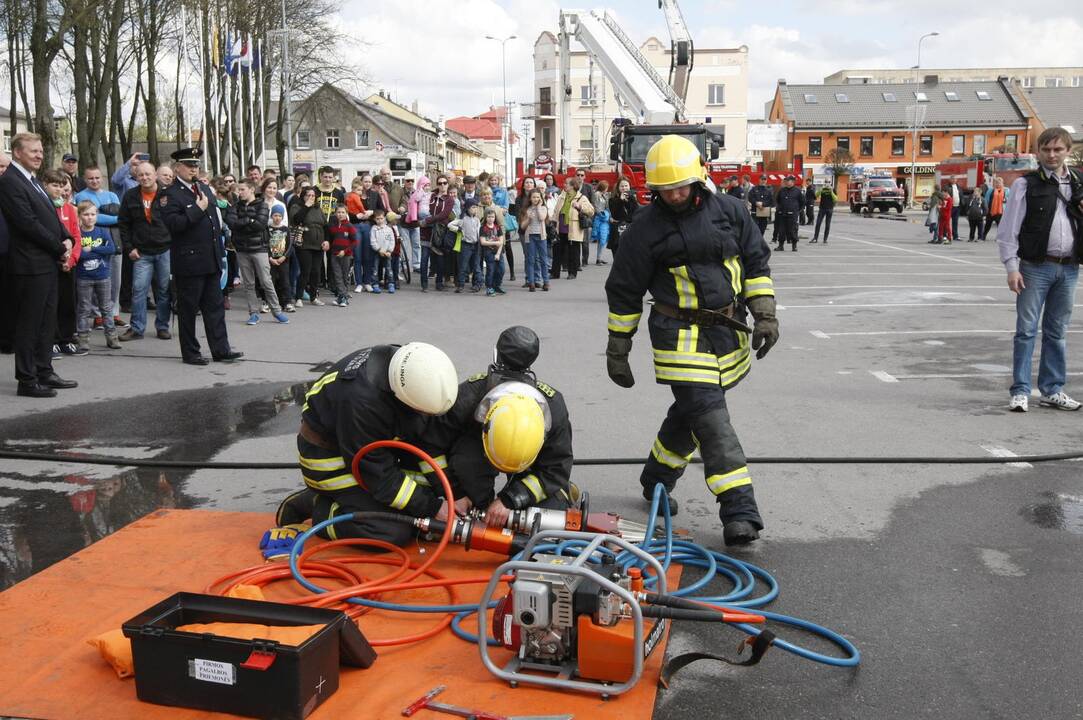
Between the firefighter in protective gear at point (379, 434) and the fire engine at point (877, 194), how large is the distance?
47382 mm

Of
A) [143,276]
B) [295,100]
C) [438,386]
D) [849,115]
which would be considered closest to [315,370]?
[143,276]

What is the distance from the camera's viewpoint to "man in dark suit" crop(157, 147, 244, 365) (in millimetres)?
9305

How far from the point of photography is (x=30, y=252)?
26.9 ft

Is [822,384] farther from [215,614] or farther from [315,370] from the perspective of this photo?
[215,614]

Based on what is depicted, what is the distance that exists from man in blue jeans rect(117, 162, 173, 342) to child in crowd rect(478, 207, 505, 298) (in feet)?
18.8

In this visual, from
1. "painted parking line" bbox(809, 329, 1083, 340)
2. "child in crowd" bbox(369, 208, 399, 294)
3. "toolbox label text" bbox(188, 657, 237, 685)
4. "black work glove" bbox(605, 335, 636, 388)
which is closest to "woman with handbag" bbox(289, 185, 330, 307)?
"child in crowd" bbox(369, 208, 399, 294)

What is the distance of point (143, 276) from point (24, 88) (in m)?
30.4

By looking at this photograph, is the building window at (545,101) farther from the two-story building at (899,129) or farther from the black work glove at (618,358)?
the black work glove at (618,358)

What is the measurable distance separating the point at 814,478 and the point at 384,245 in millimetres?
10701

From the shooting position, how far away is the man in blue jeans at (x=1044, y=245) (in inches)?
284

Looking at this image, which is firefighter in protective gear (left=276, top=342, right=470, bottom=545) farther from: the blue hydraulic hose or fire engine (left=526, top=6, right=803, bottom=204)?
Result: fire engine (left=526, top=6, right=803, bottom=204)

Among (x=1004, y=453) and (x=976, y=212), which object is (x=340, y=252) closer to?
(x=1004, y=453)

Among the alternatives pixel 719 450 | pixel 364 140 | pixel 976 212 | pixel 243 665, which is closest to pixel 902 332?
pixel 719 450

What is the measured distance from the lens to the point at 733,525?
4.84 meters
